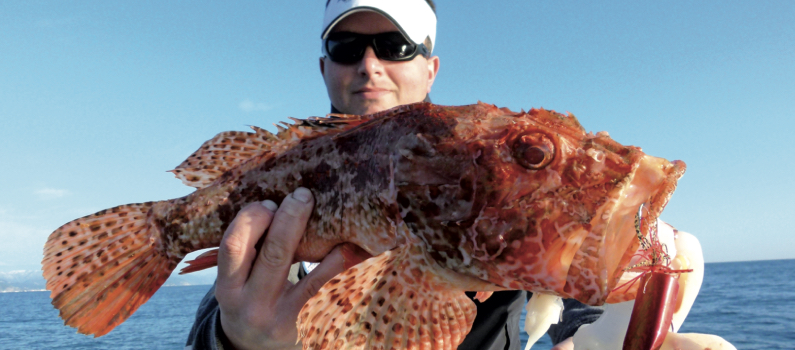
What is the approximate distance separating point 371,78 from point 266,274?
257cm

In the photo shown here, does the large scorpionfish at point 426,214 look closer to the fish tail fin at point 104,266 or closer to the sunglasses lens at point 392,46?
the fish tail fin at point 104,266

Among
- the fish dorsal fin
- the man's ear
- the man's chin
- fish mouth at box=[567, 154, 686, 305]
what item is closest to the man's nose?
the man's chin

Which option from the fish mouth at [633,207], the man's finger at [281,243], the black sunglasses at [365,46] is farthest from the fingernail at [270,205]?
the black sunglasses at [365,46]

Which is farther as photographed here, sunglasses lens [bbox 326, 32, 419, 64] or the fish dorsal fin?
sunglasses lens [bbox 326, 32, 419, 64]

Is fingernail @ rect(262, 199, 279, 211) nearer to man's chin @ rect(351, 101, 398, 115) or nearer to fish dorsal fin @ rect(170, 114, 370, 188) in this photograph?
fish dorsal fin @ rect(170, 114, 370, 188)

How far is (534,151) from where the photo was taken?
6.03ft

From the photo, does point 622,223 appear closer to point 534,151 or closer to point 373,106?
point 534,151

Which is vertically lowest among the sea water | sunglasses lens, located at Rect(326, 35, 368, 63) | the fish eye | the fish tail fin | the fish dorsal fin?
the sea water

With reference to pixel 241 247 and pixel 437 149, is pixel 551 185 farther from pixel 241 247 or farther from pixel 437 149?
pixel 241 247

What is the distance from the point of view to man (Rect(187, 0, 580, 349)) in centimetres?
254

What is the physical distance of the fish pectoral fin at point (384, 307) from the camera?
203 centimetres

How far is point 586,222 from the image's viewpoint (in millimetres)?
1745

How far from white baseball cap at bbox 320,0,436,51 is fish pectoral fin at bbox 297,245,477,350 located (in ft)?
10.4

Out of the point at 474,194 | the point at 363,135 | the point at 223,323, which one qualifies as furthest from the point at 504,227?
the point at 223,323
